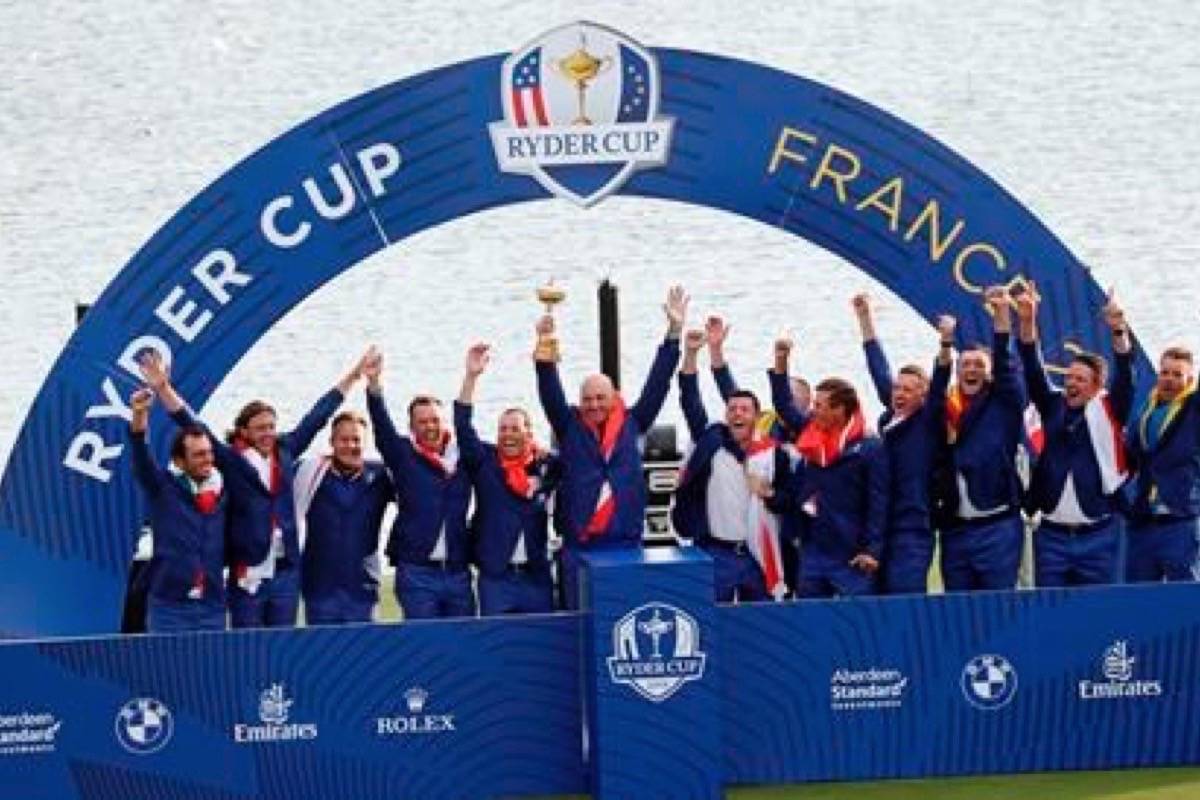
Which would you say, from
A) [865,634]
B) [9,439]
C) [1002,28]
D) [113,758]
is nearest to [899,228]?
[865,634]

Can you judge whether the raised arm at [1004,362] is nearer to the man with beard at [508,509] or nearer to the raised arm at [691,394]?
the raised arm at [691,394]

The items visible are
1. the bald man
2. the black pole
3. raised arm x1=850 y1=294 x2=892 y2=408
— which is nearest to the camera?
the bald man

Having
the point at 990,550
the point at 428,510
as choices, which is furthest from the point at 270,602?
the point at 990,550

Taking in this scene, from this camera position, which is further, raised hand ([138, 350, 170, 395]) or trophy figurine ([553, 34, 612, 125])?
trophy figurine ([553, 34, 612, 125])

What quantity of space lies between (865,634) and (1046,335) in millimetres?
2480

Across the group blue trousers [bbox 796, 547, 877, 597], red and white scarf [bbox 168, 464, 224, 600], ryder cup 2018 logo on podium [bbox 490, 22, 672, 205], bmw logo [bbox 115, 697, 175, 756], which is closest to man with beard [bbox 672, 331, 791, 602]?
blue trousers [bbox 796, 547, 877, 597]

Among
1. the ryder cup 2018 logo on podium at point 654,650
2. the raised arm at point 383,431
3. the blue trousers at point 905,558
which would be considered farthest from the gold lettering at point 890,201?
the ryder cup 2018 logo on podium at point 654,650

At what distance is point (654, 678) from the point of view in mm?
10742

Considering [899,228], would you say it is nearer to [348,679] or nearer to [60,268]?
[348,679]

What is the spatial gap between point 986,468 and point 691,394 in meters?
1.35

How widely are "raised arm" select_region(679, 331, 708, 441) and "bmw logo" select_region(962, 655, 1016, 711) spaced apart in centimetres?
178

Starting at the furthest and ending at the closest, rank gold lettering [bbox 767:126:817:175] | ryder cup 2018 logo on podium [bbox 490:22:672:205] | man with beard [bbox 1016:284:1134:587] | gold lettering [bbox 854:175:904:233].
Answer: gold lettering [bbox 854:175:904:233], gold lettering [bbox 767:126:817:175], ryder cup 2018 logo on podium [bbox 490:22:672:205], man with beard [bbox 1016:284:1134:587]

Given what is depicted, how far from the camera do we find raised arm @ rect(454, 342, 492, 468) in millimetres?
11781

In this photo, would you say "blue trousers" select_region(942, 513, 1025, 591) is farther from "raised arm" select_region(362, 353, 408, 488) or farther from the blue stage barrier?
"raised arm" select_region(362, 353, 408, 488)
